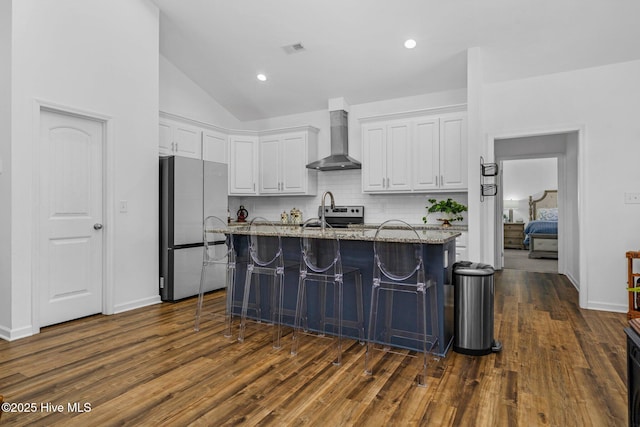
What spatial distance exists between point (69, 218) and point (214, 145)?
2.69m

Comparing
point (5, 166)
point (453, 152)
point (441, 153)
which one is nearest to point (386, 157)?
point (441, 153)

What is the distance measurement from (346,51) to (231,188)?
2.84 m

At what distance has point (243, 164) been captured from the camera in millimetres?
6348

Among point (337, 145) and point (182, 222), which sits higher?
point (337, 145)

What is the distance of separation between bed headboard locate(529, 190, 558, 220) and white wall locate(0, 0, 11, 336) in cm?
1186

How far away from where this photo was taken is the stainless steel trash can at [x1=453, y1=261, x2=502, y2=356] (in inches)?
110

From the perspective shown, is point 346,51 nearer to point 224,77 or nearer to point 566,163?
point 224,77

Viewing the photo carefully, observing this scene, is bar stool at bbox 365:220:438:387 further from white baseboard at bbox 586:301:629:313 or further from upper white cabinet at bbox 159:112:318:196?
upper white cabinet at bbox 159:112:318:196

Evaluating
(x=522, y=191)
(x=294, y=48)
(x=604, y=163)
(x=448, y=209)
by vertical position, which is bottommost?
(x=448, y=209)

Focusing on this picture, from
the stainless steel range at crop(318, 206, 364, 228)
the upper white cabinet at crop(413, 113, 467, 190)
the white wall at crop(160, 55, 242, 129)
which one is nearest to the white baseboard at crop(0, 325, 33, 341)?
the white wall at crop(160, 55, 242, 129)

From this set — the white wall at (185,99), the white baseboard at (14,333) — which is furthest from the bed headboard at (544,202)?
the white baseboard at (14,333)

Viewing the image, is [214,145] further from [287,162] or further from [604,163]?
[604,163]

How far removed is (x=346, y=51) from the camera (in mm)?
4789

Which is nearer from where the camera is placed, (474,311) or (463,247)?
(474,311)
